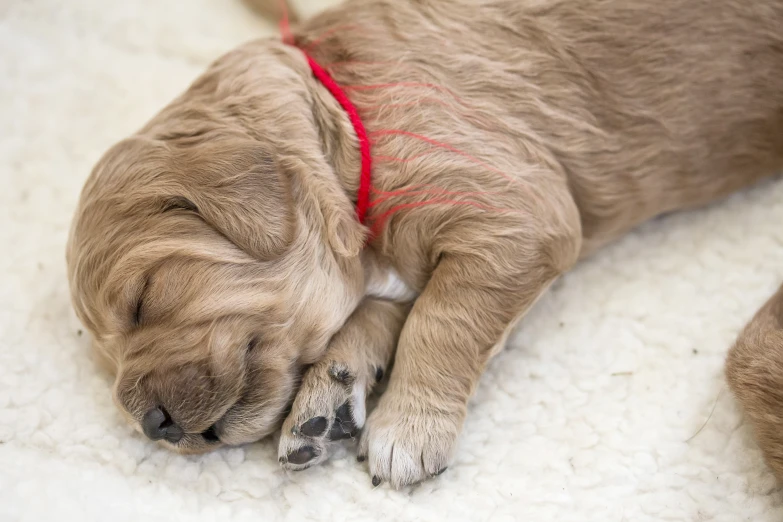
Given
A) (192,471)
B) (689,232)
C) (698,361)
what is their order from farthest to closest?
(689,232)
(698,361)
(192,471)

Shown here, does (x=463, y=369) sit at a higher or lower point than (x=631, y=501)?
higher

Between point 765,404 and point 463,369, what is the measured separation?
89cm

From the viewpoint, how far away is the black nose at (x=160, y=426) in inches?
82.8

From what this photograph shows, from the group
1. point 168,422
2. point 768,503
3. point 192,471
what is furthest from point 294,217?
point 768,503

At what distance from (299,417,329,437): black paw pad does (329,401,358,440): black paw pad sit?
2.0 inches

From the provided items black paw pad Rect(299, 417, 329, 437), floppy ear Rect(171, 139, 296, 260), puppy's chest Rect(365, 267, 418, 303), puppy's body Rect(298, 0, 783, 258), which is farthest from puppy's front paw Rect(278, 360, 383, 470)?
puppy's body Rect(298, 0, 783, 258)

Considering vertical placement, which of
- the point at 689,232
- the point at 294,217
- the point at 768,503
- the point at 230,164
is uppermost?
the point at 230,164

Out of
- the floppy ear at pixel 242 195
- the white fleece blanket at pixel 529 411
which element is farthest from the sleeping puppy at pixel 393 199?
the white fleece blanket at pixel 529 411

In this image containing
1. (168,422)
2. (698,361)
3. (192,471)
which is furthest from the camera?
(698,361)

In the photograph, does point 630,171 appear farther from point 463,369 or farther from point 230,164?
point 230,164

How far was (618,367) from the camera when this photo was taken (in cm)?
254

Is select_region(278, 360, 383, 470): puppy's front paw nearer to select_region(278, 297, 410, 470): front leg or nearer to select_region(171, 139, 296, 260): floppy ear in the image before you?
select_region(278, 297, 410, 470): front leg

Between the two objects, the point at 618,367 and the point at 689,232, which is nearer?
the point at 618,367

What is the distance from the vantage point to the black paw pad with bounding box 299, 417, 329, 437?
2213 mm
